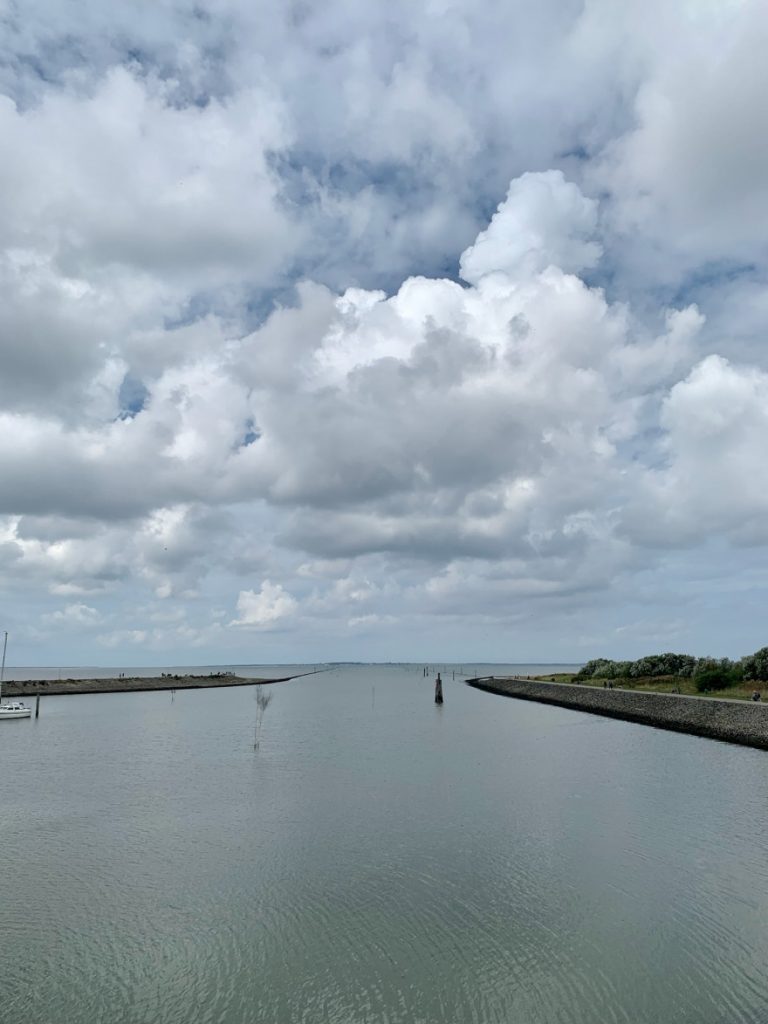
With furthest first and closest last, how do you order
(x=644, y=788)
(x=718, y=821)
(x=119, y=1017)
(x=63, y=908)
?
(x=644, y=788)
(x=718, y=821)
(x=63, y=908)
(x=119, y=1017)

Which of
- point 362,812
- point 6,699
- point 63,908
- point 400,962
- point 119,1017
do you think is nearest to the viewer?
point 119,1017

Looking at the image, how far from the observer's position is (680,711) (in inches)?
2685

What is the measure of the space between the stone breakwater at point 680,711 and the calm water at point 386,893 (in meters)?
11.9

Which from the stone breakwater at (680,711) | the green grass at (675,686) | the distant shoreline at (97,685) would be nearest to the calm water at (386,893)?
the stone breakwater at (680,711)

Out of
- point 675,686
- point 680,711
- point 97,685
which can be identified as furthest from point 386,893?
point 97,685

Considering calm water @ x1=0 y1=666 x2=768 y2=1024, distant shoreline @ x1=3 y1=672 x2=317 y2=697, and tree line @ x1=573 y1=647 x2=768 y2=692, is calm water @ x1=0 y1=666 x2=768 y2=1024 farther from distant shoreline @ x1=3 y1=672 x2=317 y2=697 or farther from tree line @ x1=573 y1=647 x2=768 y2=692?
distant shoreline @ x1=3 y1=672 x2=317 y2=697

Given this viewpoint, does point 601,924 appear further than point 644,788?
No

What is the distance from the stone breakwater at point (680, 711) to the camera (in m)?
55.0

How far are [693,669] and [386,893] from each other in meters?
88.4

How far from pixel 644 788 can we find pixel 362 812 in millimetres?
15981

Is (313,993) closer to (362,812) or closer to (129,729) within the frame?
(362,812)

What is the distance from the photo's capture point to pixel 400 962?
16125mm

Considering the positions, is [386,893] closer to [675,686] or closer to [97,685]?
[675,686]

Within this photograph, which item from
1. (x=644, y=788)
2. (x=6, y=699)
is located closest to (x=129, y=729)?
(x=6, y=699)
